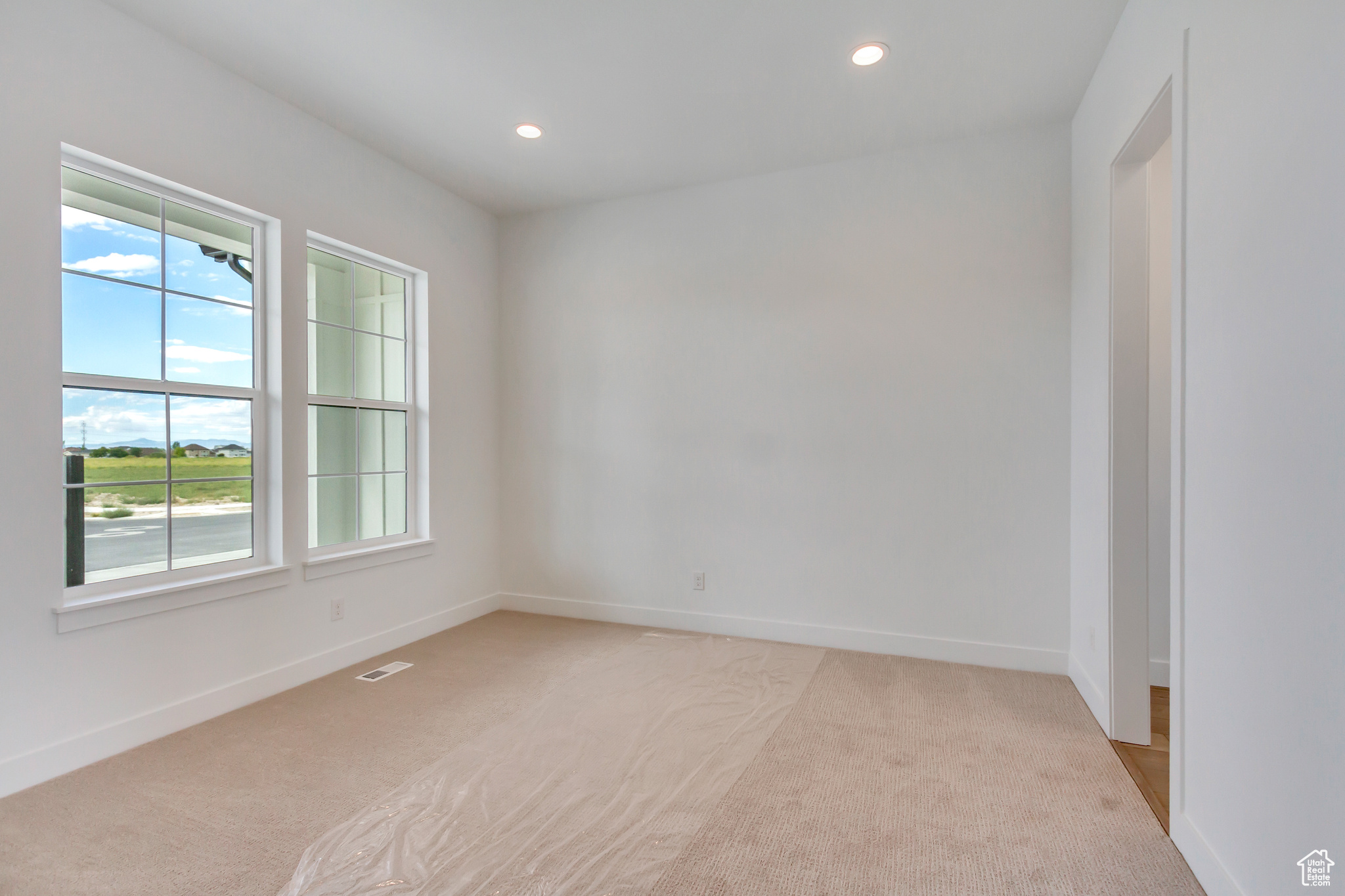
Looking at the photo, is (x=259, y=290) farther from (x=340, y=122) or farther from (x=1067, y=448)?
(x=1067, y=448)

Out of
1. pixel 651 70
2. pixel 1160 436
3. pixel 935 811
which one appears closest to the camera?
pixel 935 811

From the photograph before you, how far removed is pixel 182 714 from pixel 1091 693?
3961 millimetres

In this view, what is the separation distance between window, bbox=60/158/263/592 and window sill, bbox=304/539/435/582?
1.07ft

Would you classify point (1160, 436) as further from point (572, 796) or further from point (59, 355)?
point (59, 355)

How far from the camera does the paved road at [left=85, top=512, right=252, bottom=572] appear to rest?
258 cm

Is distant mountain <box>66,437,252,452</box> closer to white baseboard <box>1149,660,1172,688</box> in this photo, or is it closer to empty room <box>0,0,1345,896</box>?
empty room <box>0,0,1345,896</box>

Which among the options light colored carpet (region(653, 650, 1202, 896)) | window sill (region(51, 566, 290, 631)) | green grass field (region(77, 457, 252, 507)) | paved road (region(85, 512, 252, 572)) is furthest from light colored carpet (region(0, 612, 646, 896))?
light colored carpet (region(653, 650, 1202, 896))

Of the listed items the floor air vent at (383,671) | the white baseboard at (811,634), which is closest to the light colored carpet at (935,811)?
the white baseboard at (811,634)

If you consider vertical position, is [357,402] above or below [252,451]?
above

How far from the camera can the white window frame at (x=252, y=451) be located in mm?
2502

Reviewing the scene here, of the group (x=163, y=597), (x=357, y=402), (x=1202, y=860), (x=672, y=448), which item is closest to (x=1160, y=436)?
(x=1202, y=860)

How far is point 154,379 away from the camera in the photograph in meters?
2.76

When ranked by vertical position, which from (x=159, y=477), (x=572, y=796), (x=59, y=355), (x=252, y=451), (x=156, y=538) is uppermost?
(x=59, y=355)

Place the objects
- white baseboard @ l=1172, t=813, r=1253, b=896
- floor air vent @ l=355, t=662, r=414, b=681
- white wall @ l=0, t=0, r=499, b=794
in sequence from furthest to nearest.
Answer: floor air vent @ l=355, t=662, r=414, b=681
white wall @ l=0, t=0, r=499, b=794
white baseboard @ l=1172, t=813, r=1253, b=896
